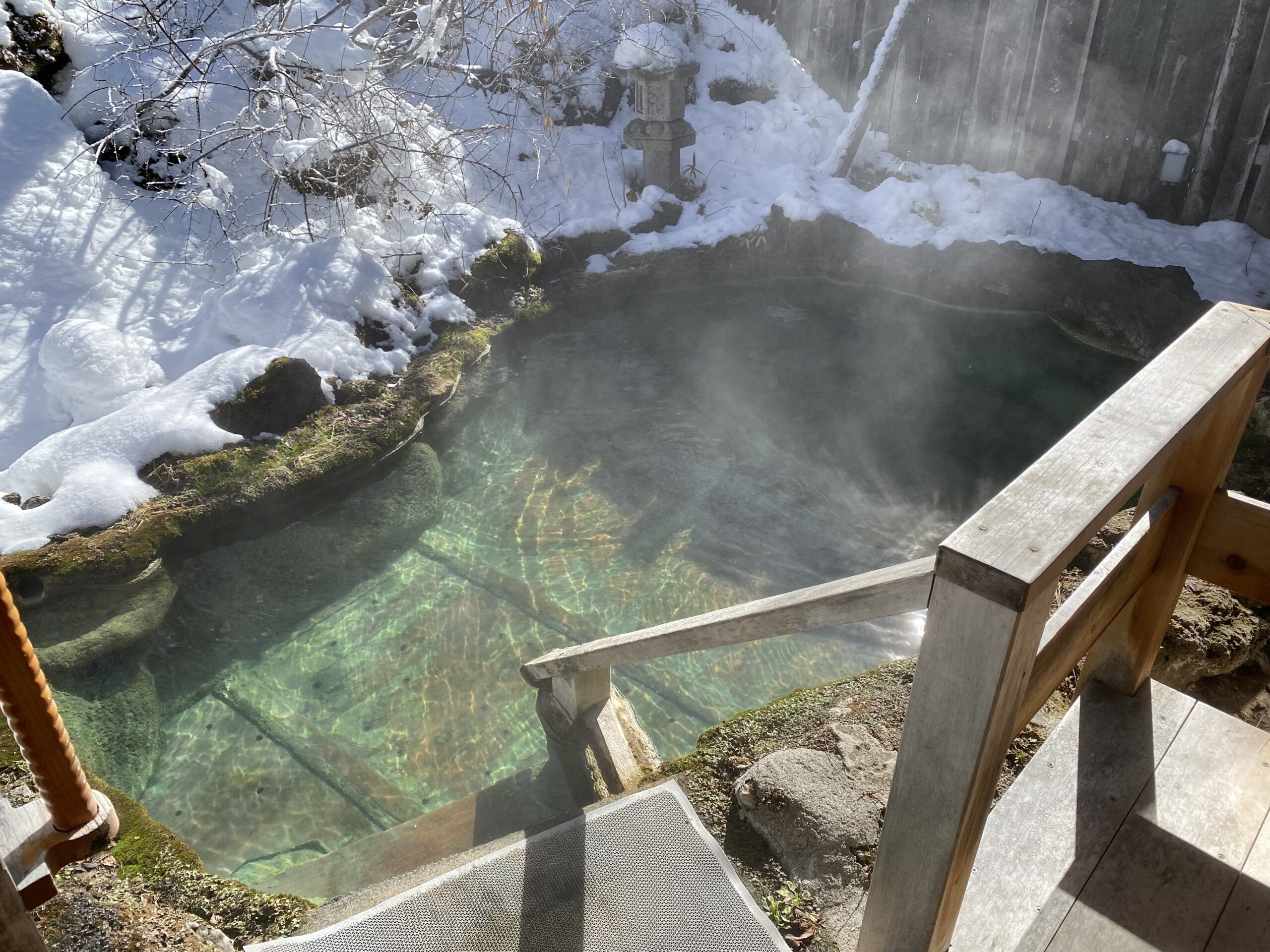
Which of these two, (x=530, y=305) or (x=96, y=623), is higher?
(x=530, y=305)

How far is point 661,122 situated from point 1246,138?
505cm

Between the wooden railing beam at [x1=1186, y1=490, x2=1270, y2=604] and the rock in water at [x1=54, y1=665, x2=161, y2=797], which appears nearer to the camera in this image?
the wooden railing beam at [x1=1186, y1=490, x2=1270, y2=604]

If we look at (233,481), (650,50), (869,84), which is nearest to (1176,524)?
(233,481)

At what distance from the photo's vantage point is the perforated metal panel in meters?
1.78

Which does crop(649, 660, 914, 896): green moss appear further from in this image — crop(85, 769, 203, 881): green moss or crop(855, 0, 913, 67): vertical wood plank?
crop(855, 0, 913, 67): vertical wood plank

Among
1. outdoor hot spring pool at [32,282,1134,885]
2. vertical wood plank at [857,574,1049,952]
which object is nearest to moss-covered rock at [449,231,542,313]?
outdoor hot spring pool at [32,282,1134,885]

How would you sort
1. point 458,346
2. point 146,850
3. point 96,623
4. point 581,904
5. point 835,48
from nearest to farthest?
point 581,904
point 146,850
point 96,623
point 458,346
point 835,48

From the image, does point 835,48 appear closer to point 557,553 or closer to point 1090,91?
point 1090,91

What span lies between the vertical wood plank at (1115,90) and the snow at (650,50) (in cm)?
374

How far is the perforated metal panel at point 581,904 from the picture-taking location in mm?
1779

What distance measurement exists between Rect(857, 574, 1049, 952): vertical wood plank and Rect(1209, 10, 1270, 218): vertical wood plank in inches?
308

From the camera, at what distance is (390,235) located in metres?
7.33

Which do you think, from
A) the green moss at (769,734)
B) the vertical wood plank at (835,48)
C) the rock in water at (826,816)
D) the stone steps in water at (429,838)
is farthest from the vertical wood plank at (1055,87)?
the stone steps in water at (429,838)

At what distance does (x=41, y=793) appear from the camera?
3.61 ft
